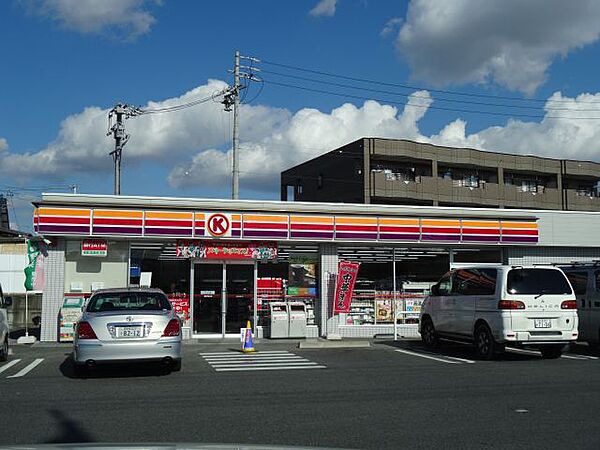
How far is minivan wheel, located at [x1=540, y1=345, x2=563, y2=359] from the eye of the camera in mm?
14819

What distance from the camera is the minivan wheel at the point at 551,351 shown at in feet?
48.6

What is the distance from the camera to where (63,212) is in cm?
1823

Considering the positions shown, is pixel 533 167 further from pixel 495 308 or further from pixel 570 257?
pixel 495 308

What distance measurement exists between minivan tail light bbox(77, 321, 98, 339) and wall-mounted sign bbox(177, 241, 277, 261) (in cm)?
785

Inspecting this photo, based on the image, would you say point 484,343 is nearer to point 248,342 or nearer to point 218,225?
point 248,342

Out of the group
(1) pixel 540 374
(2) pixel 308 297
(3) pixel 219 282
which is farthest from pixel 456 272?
(3) pixel 219 282

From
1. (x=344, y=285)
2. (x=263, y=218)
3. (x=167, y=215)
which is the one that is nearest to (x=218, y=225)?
(x=263, y=218)

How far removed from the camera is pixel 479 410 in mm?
8570

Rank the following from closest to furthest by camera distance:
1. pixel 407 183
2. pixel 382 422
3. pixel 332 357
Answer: pixel 382 422
pixel 332 357
pixel 407 183

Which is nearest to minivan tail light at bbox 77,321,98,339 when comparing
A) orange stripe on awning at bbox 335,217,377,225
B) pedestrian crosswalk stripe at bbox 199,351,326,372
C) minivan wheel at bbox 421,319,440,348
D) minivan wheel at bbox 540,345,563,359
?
pedestrian crosswalk stripe at bbox 199,351,326,372

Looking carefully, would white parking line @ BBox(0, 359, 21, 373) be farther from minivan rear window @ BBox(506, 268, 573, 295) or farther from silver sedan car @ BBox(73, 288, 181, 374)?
minivan rear window @ BBox(506, 268, 573, 295)

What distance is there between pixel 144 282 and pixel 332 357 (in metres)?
6.74

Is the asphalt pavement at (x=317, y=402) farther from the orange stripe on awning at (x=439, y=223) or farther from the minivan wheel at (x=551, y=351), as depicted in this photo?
the orange stripe on awning at (x=439, y=223)

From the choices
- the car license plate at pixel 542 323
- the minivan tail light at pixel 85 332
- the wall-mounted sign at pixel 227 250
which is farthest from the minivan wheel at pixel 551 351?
the minivan tail light at pixel 85 332
